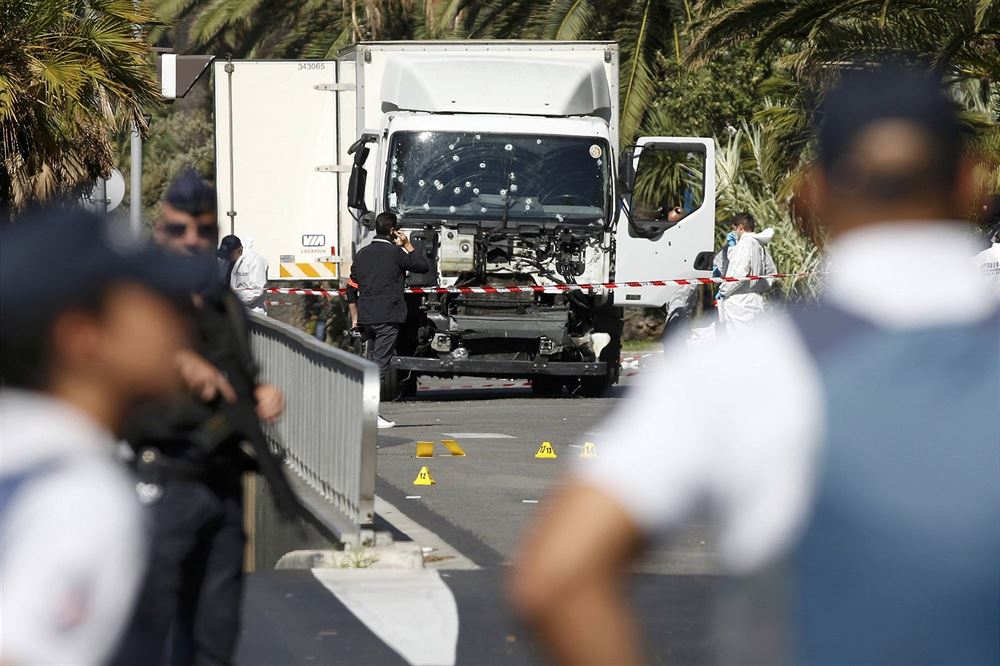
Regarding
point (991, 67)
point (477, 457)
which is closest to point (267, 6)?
point (991, 67)

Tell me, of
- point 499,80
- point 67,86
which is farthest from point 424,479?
point 499,80

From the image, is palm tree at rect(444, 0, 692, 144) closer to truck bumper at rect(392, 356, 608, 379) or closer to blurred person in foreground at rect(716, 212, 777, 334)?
blurred person in foreground at rect(716, 212, 777, 334)

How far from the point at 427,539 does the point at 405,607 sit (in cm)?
170

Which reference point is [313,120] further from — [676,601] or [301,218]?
[676,601]

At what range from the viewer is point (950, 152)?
224cm

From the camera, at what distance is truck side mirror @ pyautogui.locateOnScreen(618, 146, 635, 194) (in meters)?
18.0

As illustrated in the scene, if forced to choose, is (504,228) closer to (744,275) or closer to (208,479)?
(744,275)

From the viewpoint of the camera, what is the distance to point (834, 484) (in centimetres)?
209

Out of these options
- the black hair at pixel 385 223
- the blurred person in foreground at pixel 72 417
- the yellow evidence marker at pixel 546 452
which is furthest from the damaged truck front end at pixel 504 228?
the blurred person in foreground at pixel 72 417

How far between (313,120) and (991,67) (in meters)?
7.56

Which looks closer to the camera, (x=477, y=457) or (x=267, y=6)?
(x=477, y=457)

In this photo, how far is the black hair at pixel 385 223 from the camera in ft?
53.7

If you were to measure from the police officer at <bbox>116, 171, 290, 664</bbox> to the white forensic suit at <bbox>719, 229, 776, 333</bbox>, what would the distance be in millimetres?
12609

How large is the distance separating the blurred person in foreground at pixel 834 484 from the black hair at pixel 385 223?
14.2 meters
